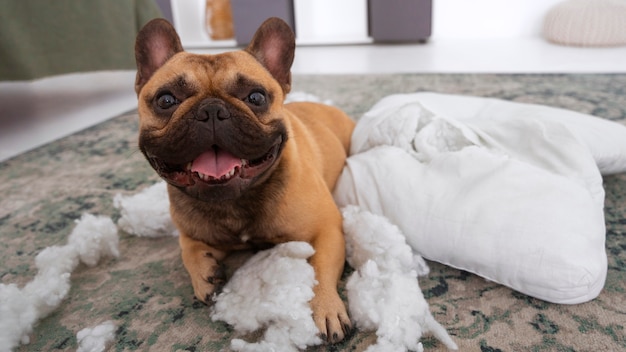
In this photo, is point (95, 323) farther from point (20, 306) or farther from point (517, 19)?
point (517, 19)

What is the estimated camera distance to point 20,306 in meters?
0.96

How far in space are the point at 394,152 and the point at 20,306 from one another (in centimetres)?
94

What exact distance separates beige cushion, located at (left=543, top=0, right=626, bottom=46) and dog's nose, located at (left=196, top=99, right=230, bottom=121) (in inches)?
158

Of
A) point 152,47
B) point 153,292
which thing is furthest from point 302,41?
point 153,292

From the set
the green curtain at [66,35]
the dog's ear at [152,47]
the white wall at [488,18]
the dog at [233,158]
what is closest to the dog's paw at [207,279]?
the dog at [233,158]

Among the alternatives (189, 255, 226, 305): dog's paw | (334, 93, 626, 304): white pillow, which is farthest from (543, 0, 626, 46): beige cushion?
(189, 255, 226, 305): dog's paw

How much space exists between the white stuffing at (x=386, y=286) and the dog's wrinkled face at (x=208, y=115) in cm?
26

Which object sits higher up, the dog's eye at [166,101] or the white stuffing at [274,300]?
the dog's eye at [166,101]

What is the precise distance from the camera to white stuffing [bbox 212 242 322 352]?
2.80ft

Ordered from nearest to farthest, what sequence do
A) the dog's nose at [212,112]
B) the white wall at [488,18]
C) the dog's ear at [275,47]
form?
the dog's nose at [212,112], the dog's ear at [275,47], the white wall at [488,18]

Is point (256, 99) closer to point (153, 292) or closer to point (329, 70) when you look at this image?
point (153, 292)

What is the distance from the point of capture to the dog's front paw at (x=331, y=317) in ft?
2.85

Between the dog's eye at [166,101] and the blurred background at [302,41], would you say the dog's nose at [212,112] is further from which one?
the blurred background at [302,41]

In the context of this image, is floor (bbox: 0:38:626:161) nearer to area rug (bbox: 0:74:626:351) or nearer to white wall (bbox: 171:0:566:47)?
white wall (bbox: 171:0:566:47)
